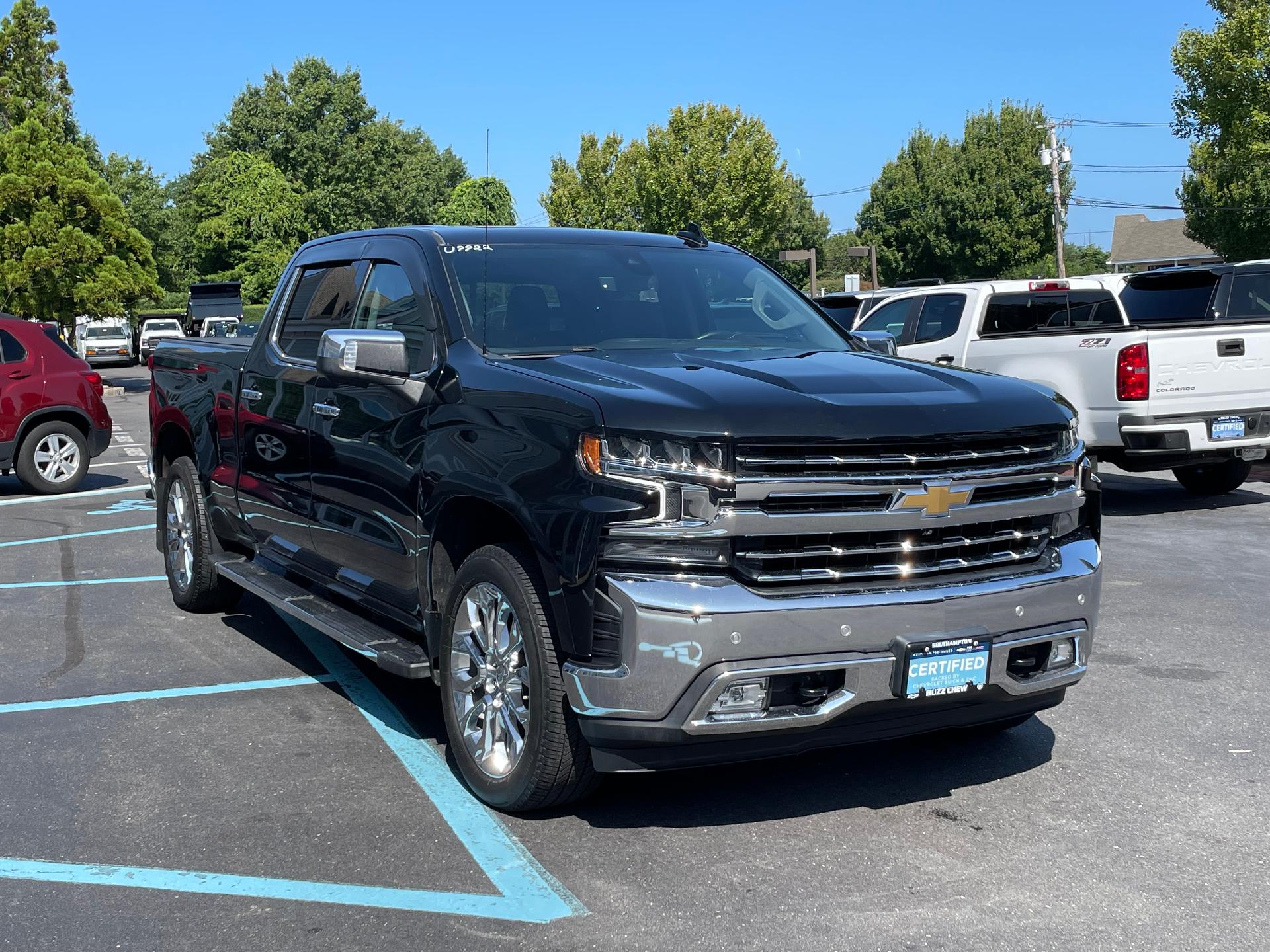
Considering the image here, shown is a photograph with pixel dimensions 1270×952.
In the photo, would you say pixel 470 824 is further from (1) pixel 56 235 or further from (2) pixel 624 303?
(1) pixel 56 235

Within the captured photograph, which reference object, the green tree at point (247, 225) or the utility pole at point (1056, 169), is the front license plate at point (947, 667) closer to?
the utility pole at point (1056, 169)

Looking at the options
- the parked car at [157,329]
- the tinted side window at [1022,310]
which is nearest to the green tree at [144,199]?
the parked car at [157,329]

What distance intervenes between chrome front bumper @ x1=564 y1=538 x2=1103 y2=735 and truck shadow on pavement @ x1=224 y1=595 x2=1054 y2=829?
20.2 inches

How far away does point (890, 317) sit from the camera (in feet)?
47.5

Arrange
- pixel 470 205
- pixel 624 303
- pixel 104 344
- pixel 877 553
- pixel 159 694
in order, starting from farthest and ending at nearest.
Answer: pixel 470 205
pixel 104 344
pixel 159 694
pixel 624 303
pixel 877 553

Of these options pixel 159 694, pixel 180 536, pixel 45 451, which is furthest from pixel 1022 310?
pixel 45 451

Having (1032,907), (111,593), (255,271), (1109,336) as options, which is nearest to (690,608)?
(1032,907)

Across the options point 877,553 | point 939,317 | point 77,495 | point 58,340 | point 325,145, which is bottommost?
point 77,495

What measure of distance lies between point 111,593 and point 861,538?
239 inches

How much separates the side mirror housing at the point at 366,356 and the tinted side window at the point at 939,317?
8867 mm

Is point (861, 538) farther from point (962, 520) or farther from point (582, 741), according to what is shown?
point (582, 741)

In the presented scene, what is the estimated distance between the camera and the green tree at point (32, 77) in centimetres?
3641

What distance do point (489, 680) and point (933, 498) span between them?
1.57 m

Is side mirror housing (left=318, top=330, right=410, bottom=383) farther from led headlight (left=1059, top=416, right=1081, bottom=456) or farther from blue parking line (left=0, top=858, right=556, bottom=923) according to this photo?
led headlight (left=1059, top=416, right=1081, bottom=456)
